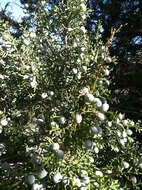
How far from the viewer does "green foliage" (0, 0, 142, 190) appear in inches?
43.6

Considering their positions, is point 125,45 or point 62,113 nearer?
point 62,113

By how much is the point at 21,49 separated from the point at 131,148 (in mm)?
1443

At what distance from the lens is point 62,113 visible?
1.30 metres

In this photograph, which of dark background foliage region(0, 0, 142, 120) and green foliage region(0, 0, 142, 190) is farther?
dark background foliage region(0, 0, 142, 120)

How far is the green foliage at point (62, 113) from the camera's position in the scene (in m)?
1.11

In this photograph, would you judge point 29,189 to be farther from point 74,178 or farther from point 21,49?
point 21,49

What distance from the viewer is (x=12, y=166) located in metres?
1.36

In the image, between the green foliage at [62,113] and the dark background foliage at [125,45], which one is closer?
the green foliage at [62,113]

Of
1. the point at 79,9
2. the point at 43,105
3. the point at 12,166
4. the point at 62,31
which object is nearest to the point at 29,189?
the point at 12,166

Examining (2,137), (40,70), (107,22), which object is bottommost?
(2,137)

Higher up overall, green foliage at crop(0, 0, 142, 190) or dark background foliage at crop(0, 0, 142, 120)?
dark background foliage at crop(0, 0, 142, 120)

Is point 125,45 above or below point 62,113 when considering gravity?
above

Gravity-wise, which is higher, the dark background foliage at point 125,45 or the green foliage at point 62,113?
the dark background foliage at point 125,45

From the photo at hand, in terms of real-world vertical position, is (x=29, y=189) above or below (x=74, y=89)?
below
